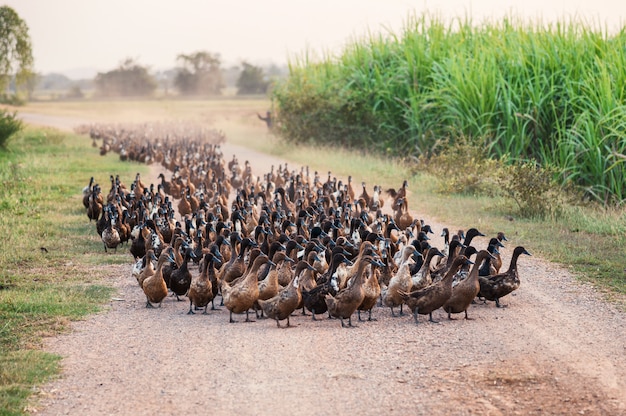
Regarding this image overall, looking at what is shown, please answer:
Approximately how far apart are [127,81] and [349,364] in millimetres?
94062

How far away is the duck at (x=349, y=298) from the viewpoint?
905cm

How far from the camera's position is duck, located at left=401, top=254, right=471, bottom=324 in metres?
9.27

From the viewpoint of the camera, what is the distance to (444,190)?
20.2 metres

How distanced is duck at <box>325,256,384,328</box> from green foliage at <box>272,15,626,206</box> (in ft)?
27.5

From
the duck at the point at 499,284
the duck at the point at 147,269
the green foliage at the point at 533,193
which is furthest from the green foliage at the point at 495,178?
the duck at the point at 147,269

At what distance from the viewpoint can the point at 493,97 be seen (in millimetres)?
20688

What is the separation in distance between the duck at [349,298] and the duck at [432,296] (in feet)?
1.79

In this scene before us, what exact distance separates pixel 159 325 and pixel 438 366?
10.5 feet

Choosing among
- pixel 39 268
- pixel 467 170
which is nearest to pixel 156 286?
pixel 39 268

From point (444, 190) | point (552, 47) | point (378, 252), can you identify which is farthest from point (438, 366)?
point (552, 47)

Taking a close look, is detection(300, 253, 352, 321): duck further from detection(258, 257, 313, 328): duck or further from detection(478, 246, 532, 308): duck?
detection(478, 246, 532, 308): duck

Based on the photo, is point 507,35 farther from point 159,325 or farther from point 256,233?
point 159,325

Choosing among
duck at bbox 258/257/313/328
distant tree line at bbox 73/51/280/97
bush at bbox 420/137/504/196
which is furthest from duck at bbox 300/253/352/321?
distant tree line at bbox 73/51/280/97

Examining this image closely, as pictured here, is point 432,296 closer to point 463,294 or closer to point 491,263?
point 463,294
